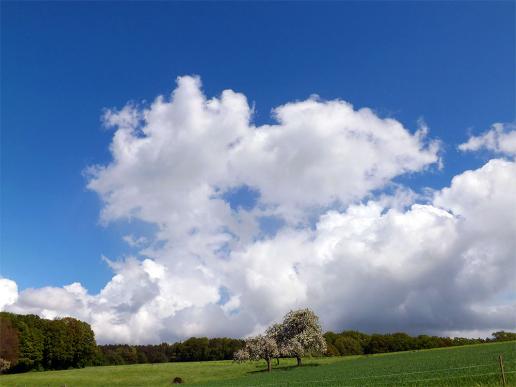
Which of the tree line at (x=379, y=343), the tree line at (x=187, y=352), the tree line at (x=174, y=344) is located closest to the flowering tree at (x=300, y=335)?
the tree line at (x=174, y=344)

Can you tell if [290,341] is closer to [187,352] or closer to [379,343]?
[379,343]

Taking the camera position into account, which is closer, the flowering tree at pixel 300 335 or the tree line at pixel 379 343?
the flowering tree at pixel 300 335

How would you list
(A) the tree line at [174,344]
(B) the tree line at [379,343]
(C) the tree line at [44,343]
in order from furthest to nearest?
(B) the tree line at [379,343], (C) the tree line at [44,343], (A) the tree line at [174,344]

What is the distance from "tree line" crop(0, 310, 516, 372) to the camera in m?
89.2

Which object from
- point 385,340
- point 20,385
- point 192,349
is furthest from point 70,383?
point 385,340

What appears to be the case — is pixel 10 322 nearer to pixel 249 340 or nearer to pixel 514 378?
pixel 249 340

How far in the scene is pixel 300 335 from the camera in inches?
3519

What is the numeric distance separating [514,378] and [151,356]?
162182 mm

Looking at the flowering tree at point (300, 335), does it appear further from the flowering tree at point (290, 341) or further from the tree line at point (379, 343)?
the tree line at point (379, 343)

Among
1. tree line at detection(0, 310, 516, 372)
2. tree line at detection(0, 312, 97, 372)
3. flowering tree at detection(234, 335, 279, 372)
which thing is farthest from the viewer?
tree line at detection(0, 312, 97, 372)

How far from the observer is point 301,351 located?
87.2 m

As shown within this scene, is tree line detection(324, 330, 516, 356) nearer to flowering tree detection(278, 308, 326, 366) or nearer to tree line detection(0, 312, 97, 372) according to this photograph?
flowering tree detection(278, 308, 326, 366)

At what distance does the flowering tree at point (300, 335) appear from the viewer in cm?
8731

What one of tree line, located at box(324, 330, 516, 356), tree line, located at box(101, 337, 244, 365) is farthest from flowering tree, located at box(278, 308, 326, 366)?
tree line, located at box(101, 337, 244, 365)
